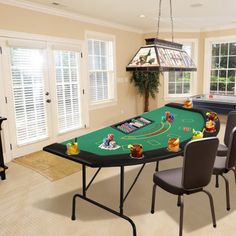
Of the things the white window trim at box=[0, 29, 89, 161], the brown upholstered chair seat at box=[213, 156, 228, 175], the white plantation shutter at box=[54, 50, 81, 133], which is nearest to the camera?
the brown upholstered chair seat at box=[213, 156, 228, 175]

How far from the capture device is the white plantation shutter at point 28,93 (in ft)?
13.3

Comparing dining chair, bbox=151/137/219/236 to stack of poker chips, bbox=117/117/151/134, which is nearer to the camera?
dining chair, bbox=151/137/219/236

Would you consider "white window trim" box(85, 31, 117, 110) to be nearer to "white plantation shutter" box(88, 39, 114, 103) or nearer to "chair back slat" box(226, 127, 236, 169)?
"white plantation shutter" box(88, 39, 114, 103)

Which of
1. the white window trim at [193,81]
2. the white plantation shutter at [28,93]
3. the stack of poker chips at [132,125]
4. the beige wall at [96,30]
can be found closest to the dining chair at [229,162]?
the stack of poker chips at [132,125]

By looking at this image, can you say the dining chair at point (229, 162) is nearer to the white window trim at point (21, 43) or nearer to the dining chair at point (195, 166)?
the dining chair at point (195, 166)

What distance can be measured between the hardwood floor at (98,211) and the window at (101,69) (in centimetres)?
279

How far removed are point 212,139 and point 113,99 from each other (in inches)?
173

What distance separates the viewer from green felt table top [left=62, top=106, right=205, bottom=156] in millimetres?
2363

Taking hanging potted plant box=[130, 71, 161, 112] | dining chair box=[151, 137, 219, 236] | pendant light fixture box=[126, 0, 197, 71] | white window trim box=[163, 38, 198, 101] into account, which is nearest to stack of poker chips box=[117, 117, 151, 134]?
pendant light fixture box=[126, 0, 197, 71]

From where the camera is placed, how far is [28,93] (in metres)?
4.23

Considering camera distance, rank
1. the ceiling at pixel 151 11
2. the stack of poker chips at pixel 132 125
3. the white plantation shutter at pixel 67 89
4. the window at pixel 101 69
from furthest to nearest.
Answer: the window at pixel 101 69 < the white plantation shutter at pixel 67 89 < the ceiling at pixel 151 11 < the stack of poker chips at pixel 132 125

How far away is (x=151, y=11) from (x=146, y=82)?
7.13 feet

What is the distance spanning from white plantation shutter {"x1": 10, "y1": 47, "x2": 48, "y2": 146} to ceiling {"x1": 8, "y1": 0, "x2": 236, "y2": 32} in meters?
0.87

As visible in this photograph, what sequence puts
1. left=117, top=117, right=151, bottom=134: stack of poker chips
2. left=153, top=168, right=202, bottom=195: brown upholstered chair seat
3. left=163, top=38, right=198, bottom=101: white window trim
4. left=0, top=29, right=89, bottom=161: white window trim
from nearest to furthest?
1. left=153, top=168, right=202, bottom=195: brown upholstered chair seat
2. left=117, top=117, right=151, bottom=134: stack of poker chips
3. left=0, top=29, right=89, bottom=161: white window trim
4. left=163, top=38, right=198, bottom=101: white window trim
